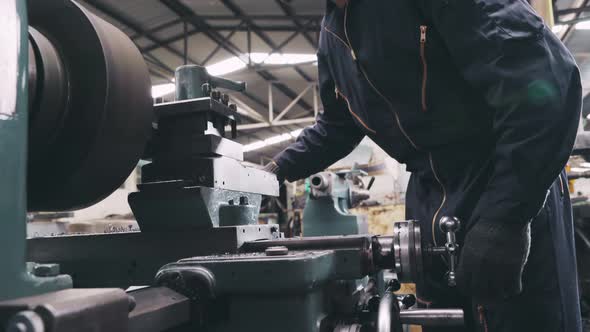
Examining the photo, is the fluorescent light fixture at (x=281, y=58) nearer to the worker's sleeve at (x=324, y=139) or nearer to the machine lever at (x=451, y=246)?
the worker's sleeve at (x=324, y=139)

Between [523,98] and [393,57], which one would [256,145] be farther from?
[523,98]

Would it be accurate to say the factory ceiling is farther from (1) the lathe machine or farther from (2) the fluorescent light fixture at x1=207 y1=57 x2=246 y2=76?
(1) the lathe machine

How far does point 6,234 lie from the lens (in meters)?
0.45

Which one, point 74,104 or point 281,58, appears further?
point 281,58

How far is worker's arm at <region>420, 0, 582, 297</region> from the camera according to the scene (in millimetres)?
788

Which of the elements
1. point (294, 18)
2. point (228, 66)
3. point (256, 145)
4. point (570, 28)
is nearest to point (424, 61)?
point (570, 28)

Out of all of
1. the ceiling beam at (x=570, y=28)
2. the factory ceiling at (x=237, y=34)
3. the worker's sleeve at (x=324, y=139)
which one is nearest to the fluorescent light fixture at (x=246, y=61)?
the factory ceiling at (x=237, y=34)

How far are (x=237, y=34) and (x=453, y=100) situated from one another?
459 cm

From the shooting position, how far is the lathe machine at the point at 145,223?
457 millimetres

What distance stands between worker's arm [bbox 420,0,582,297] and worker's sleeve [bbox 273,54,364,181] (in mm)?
524

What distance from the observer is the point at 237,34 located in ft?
17.2

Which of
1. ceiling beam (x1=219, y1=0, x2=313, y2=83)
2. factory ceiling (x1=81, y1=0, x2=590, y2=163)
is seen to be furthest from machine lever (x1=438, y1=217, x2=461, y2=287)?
ceiling beam (x1=219, y1=0, x2=313, y2=83)

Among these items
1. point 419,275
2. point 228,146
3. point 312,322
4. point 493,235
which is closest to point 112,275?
point 228,146

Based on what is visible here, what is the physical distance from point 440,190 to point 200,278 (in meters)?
0.71
